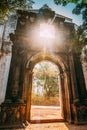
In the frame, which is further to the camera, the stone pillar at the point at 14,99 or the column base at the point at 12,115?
the stone pillar at the point at 14,99

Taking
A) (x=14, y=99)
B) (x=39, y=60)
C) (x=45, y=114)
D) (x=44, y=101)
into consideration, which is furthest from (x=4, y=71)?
(x=44, y=101)

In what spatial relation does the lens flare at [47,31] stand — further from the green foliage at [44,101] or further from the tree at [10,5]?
the green foliage at [44,101]

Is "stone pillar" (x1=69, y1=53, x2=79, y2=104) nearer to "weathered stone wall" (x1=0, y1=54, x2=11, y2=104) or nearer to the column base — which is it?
the column base

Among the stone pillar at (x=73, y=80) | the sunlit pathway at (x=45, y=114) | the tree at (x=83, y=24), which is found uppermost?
the tree at (x=83, y=24)

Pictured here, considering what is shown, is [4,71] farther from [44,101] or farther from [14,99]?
[44,101]

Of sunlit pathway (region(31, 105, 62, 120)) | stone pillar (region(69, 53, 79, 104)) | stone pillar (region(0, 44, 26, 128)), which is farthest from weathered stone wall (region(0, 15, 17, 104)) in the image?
stone pillar (region(69, 53, 79, 104))

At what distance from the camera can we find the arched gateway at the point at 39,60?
742 centimetres

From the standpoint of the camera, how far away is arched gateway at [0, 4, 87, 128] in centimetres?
742

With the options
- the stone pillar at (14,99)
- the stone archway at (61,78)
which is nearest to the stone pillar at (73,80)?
the stone archway at (61,78)

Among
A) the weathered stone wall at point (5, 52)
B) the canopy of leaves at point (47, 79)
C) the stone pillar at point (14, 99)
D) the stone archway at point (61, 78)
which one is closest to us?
the stone pillar at point (14, 99)

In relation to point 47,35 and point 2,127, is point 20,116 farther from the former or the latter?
point 47,35

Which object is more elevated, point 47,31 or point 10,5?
point 47,31

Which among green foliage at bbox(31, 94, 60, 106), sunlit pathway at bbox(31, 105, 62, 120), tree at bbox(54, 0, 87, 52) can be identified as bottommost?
sunlit pathway at bbox(31, 105, 62, 120)

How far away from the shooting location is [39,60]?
1066 centimetres
